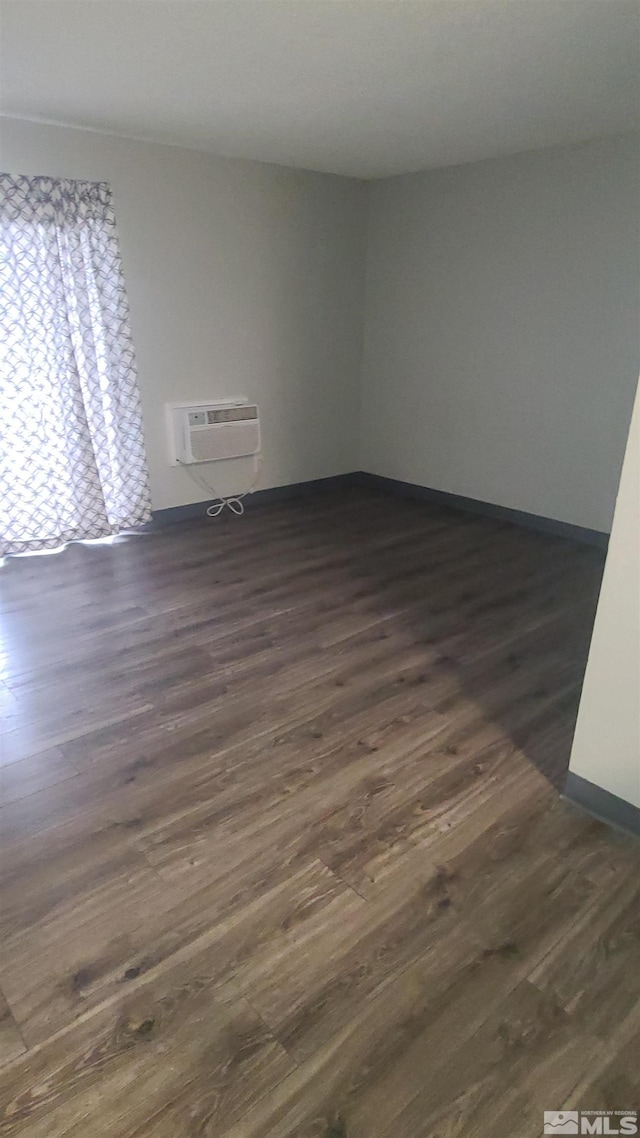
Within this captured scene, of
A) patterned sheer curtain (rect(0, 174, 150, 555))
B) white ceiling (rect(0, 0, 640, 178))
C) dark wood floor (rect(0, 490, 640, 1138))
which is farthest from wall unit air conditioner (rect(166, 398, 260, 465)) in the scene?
white ceiling (rect(0, 0, 640, 178))

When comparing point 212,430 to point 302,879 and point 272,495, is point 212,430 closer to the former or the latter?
point 272,495

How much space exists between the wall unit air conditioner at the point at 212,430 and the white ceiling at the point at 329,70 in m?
1.46

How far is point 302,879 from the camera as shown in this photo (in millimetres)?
1707

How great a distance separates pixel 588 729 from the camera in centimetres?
189

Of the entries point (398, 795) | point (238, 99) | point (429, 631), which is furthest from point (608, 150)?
point (398, 795)

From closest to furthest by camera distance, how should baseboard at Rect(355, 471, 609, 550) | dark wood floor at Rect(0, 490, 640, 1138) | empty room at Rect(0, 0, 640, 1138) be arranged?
dark wood floor at Rect(0, 490, 640, 1138)
empty room at Rect(0, 0, 640, 1138)
baseboard at Rect(355, 471, 609, 550)

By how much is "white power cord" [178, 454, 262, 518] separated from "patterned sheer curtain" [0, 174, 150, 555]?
1.50ft

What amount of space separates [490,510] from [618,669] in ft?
9.33

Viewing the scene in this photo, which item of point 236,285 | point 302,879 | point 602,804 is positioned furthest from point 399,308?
point 302,879

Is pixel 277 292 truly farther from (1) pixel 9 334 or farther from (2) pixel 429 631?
(2) pixel 429 631

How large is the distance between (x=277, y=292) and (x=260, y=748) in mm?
3364

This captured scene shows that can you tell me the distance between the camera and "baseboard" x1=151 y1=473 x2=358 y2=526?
4.29 m

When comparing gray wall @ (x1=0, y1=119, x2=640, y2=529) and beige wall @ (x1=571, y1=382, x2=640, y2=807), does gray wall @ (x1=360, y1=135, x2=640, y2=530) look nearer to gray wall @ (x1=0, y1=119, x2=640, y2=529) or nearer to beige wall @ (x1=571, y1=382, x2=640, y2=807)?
gray wall @ (x1=0, y1=119, x2=640, y2=529)

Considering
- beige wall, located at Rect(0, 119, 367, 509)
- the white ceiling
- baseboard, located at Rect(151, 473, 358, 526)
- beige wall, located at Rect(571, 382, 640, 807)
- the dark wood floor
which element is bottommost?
the dark wood floor
